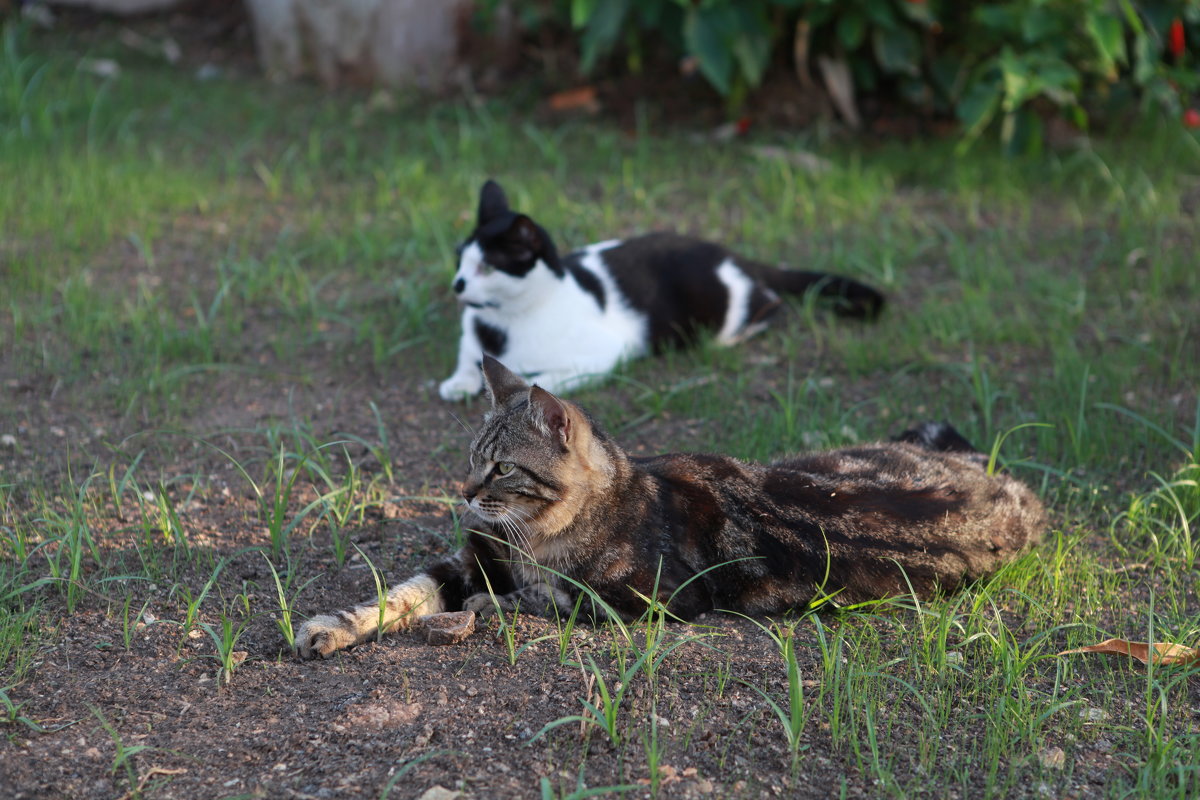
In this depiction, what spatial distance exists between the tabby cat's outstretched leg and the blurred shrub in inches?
148

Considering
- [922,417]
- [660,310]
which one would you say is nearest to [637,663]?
[922,417]

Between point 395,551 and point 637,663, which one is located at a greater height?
point 637,663

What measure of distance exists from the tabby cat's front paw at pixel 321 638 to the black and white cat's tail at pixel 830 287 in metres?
2.73

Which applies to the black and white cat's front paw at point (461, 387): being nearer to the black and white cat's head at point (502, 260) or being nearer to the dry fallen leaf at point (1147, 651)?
the black and white cat's head at point (502, 260)

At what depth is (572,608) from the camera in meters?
3.08

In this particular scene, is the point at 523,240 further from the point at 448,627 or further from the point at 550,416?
the point at 448,627

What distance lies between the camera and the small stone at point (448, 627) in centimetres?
294

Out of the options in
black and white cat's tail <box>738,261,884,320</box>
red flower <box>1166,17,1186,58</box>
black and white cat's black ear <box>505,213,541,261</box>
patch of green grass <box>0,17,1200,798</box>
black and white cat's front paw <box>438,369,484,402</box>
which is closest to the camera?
patch of green grass <box>0,17,1200,798</box>

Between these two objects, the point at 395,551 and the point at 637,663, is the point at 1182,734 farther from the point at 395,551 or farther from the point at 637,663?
the point at 395,551

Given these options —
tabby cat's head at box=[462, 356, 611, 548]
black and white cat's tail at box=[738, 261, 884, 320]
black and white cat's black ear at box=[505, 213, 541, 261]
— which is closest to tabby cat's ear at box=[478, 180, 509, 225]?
black and white cat's black ear at box=[505, 213, 541, 261]

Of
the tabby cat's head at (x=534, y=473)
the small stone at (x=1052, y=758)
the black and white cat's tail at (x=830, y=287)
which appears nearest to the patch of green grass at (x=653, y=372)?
the small stone at (x=1052, y=758)

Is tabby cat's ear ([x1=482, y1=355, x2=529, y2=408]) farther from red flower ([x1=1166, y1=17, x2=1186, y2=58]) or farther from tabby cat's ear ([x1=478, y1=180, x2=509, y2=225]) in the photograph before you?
red flower ([x1=1166, y1=17, x2=1186, y2=58])

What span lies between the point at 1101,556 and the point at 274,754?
2469mm

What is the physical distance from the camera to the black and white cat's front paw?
4430 millimetres
